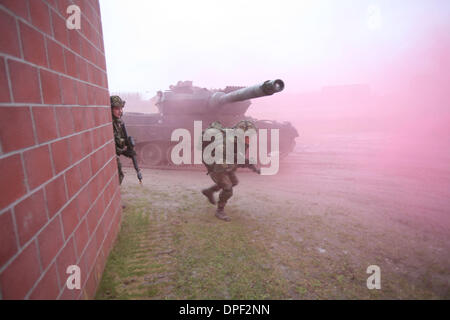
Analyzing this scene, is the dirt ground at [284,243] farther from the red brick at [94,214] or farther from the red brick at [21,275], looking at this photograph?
the red brick at [21,275]

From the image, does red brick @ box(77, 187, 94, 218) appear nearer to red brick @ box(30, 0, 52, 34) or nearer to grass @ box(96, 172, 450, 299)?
grass @ box(96, 172, 450, 299)

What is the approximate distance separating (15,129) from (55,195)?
1.53 feet

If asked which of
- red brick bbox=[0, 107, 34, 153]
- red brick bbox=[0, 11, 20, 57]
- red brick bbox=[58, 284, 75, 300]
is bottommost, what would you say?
red brick bbox=[58, 284, 75, 300]

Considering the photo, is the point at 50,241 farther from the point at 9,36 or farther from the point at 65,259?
the point at 9,36

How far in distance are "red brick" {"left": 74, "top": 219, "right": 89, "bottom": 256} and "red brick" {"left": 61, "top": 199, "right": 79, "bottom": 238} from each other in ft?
0.25

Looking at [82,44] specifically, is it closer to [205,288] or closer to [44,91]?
[44,91]

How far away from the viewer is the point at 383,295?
7.04 ft

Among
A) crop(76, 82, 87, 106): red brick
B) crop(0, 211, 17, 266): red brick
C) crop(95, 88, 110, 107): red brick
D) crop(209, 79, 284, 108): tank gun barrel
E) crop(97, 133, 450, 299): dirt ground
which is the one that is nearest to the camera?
crop(0, 211, 17, 266): red brick

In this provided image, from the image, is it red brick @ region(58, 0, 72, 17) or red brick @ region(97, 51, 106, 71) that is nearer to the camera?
red brick @ region(58, 0, 72, 17)

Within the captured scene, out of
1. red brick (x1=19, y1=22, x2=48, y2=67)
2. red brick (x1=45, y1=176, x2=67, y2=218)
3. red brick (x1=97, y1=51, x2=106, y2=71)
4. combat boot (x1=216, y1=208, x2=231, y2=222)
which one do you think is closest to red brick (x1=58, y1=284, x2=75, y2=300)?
red brick (x1=45, y1=176, x2=67, y2=218)

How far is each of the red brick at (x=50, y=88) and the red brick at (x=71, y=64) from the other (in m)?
0.22

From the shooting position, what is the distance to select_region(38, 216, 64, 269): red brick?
119 centimetres

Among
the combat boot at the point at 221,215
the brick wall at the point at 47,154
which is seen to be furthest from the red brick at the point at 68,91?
the combat boot at the point at 221,215

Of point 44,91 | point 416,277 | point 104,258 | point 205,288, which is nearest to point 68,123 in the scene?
point 44,91
